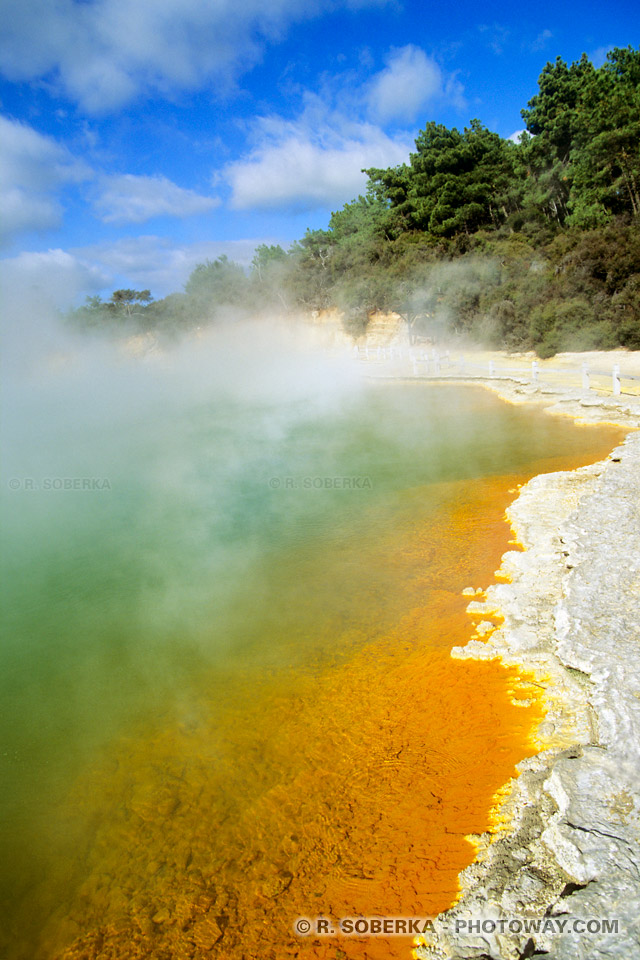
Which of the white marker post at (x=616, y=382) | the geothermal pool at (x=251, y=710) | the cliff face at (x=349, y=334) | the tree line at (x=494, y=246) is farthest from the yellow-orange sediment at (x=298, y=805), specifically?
the cliff face at (x=349, y=334)

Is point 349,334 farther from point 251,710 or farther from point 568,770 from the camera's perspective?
point 568,770

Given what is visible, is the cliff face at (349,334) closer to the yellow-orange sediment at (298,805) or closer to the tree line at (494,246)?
the tree line at (494,246)

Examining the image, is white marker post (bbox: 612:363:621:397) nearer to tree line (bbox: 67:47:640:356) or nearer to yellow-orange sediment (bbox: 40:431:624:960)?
tree line (bbox: 67:47:640:356)

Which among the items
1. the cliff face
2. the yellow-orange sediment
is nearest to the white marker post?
the yellow-orange sediment

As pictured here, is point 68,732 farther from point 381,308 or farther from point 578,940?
point 381,308

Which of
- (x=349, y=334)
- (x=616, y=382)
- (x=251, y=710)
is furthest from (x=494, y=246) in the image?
(x=251, y=710)

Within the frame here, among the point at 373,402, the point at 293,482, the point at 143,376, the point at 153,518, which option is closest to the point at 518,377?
the point at 373,402
